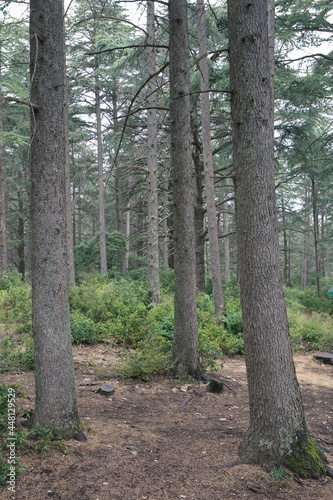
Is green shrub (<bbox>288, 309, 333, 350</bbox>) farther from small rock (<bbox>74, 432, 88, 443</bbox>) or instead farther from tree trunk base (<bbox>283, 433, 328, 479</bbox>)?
small rock (<bbox>74, 432, 88, 443</bbox>)

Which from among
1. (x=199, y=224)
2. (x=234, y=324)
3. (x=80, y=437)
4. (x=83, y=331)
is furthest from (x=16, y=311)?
(x=199, y=224)

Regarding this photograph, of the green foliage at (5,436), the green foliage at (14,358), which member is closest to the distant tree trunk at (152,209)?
the green foliage at (14,358)

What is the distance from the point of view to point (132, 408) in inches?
207

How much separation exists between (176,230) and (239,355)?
14.5 feet

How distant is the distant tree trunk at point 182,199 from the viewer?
6.48 metres

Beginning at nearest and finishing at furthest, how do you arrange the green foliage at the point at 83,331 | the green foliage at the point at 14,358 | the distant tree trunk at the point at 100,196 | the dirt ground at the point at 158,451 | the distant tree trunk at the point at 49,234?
the dirt ground at the point at 158,451 → the distant tree trunk at the point at 49,234 → the green foliage at the point at 14,358 → the green foliage at the point at 83,331 → the distant tree trunk at the point at 100,196

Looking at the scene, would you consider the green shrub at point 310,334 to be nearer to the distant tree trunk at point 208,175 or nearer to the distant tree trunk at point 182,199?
the distant tree trunk at point 208,175

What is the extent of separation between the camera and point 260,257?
11.5 ft

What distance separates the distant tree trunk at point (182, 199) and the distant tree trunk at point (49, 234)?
3.04 meters

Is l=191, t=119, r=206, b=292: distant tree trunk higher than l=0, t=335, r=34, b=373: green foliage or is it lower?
higher

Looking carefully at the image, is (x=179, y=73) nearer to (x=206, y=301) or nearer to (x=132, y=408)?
(x=132, y=408)

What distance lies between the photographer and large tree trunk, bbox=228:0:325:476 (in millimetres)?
3430

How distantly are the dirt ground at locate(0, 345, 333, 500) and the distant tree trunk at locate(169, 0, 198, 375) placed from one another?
0.74 m

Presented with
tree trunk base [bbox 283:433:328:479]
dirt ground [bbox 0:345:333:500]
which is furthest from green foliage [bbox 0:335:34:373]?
tree trunk base [bbox 283:433:328:479]
